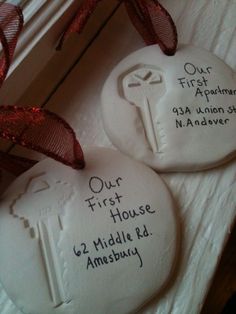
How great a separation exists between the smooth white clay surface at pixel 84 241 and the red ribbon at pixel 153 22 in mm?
182

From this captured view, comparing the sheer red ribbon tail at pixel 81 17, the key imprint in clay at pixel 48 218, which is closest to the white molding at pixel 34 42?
the sheer red ribbon tail at pixel 81 17

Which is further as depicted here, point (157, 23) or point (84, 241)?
point (157, 23)

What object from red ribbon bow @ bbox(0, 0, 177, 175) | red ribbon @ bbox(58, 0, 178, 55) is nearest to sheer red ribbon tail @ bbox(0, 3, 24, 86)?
red ribbon bow @ bbox(0, 0, 177, 175)

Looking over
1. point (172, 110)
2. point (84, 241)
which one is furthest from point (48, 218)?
point (172, 110)

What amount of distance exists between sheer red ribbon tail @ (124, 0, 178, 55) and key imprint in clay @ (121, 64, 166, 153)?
0.12 feet

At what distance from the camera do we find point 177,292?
0.48m

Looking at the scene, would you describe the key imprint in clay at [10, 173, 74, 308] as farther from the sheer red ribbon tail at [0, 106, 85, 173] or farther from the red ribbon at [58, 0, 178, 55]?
the red ribbon at [58, 0, 178, 55]

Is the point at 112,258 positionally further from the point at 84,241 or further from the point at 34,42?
the point at 34,42

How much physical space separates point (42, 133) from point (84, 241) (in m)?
0.11

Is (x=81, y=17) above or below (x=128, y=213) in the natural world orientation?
above

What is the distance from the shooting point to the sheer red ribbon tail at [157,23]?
0.58m

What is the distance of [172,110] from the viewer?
0.54 meters

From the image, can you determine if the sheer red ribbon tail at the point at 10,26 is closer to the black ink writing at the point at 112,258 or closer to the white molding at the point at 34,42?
the white molding at the point at 34,42

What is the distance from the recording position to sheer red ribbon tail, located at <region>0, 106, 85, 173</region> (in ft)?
1.46
